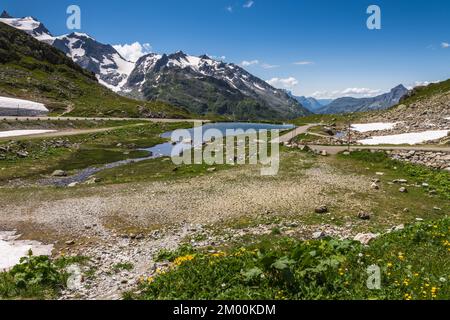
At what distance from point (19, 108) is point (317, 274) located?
122 metres

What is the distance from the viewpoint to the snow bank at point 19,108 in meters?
106

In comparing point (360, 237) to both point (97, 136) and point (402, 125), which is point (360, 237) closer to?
point (402, 125)

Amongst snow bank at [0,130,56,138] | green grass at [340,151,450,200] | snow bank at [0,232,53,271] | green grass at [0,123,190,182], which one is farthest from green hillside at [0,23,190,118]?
snow bank at [0,232,53,271]

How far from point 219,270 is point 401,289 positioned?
691cm

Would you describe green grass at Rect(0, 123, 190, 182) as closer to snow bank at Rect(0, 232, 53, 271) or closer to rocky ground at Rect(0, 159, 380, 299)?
rocky ground at Rect(0, 159, 380, 299)

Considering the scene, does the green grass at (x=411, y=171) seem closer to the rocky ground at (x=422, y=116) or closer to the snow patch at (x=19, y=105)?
the rocky ground at (x=422, y=116)

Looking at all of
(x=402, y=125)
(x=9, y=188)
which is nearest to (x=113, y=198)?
(x=9, y=188)

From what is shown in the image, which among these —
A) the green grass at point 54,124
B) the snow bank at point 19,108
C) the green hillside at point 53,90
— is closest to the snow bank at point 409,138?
the green grass at point 54,124

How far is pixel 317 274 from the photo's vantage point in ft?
41.0

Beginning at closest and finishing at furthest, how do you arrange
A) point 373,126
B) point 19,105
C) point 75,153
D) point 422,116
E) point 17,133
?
1. point 75,153
2. point 17,133
3. point 422,116
4. point 373,126
5. point 19,105

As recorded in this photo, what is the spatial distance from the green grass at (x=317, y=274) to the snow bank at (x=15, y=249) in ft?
37.5

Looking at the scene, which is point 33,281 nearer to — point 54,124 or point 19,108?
point 54,124

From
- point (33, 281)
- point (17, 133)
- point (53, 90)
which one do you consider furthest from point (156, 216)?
point (53, 90)
